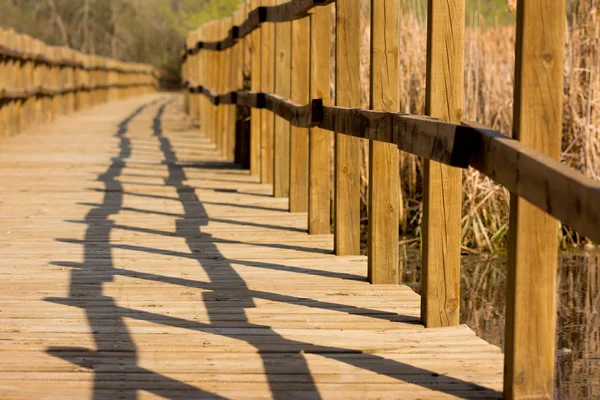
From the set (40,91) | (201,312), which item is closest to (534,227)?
(201,312)

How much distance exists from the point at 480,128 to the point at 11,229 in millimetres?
3824

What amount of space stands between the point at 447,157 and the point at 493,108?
4.79 meters

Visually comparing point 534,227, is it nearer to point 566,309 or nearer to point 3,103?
point 566,309

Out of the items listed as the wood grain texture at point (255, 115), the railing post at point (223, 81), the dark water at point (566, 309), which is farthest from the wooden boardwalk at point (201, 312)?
the railing post at point (223, 81)

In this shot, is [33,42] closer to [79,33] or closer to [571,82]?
[571,82]

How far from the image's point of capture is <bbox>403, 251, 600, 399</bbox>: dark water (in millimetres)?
4051

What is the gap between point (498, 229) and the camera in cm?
750

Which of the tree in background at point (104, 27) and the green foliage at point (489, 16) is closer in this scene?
the green foliage at point (489, 16)

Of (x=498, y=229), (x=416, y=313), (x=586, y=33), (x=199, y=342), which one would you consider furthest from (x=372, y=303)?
(x=586, y=33)

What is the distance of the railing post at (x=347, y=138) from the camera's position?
519cm

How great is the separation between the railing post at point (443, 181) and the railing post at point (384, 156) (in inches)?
29.9

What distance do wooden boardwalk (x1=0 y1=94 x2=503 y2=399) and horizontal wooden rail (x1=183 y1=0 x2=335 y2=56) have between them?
1.20 m

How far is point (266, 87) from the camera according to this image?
28.3 ft

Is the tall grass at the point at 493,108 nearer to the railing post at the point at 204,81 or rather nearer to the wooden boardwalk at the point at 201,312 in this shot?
the wooden boardwalk at the point at 201,312
